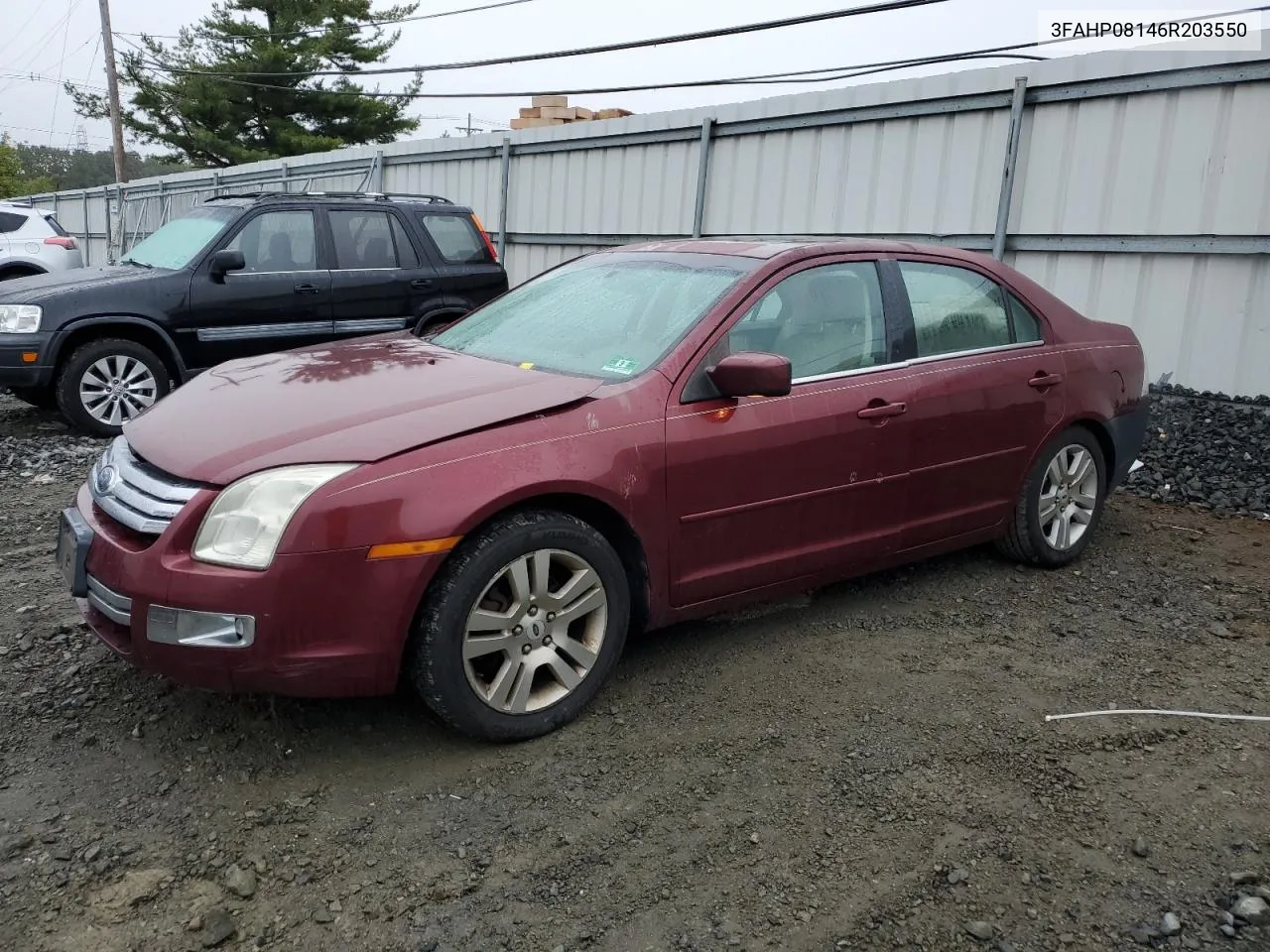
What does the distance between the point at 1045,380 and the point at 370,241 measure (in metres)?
5.82

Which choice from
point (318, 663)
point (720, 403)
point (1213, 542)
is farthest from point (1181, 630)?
point (318, 663)

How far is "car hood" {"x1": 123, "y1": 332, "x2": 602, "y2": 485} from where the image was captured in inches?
117

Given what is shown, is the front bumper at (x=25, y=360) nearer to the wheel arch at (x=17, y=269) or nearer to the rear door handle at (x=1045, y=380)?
the rear door handle at (x=1045, y=380)

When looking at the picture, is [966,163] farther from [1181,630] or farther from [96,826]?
[96,826]

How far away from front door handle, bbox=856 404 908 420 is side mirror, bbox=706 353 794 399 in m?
0.57

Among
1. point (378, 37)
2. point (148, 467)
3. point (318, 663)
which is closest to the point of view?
point (318, 663)

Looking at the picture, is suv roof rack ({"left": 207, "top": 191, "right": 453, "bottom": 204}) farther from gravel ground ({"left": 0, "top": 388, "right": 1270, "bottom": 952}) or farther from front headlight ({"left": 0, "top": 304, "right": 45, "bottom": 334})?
gravel ground ({"left": 0, "top": 388, "right": 1270, "bottom": 952})

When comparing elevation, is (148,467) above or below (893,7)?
below

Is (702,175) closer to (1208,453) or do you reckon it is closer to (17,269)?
A: (1208,453)

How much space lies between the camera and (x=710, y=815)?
9.43 ft

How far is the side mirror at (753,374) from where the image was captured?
3.44 metres

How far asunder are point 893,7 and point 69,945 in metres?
9.50

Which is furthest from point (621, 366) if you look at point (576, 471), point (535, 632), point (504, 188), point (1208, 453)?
point (504, 188)

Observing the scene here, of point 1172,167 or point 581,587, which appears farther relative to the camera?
point 1172,167
